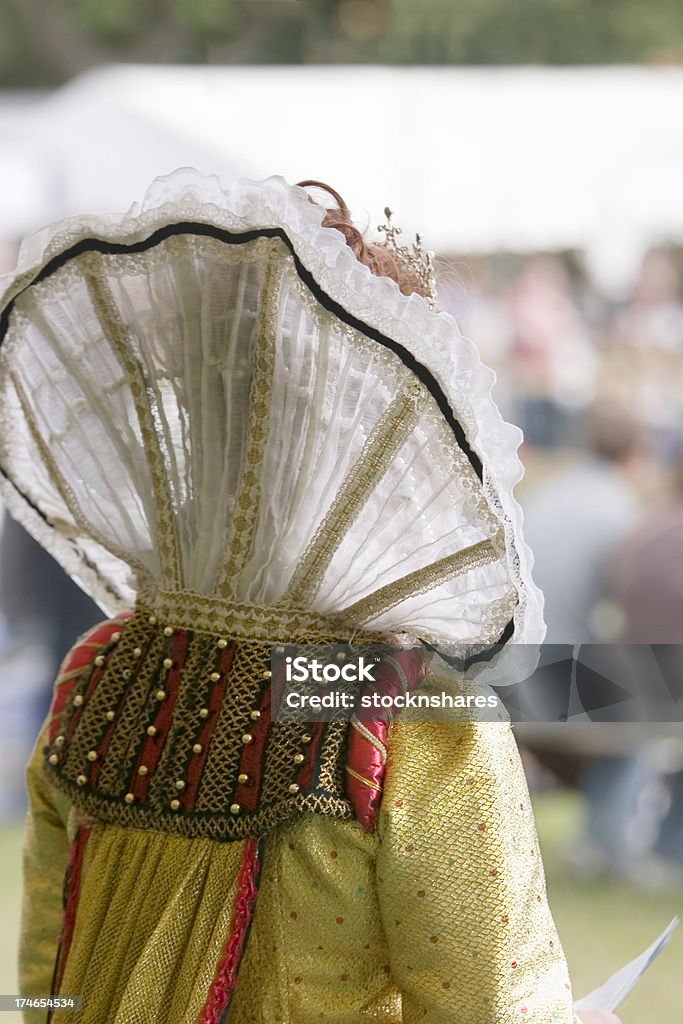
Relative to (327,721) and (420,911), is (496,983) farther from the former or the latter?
(327,721)

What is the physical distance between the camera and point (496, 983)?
60cm

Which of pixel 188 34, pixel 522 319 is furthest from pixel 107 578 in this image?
pixel 188 34

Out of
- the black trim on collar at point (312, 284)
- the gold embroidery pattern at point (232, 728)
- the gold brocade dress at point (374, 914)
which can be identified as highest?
the black trim on collar at point (312, 284)

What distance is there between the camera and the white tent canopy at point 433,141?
302 cm

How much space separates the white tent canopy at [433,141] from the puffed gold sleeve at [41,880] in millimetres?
2312

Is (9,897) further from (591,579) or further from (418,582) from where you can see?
(418,582)

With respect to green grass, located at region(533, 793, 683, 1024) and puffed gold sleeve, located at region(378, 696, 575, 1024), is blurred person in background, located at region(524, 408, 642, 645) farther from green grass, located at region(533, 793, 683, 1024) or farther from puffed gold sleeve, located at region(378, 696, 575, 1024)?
puffed gold sleeve, located at region(378, 696, 575, 1024)

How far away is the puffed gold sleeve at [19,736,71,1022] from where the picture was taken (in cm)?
78

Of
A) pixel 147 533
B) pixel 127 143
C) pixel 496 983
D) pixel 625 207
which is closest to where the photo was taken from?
pixel 496 983

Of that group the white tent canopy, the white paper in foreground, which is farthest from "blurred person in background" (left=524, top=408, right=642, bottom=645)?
the white paper in foreground

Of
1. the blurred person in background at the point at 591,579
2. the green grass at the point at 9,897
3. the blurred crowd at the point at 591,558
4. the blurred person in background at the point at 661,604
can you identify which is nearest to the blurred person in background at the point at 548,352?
the blurred crowd at the point at 591,558

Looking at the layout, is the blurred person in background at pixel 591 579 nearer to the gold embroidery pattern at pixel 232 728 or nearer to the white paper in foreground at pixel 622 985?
the white paper in foreground at pixel 622 985

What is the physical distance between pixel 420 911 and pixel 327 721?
0.12 meters

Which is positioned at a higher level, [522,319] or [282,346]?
[282,346]
